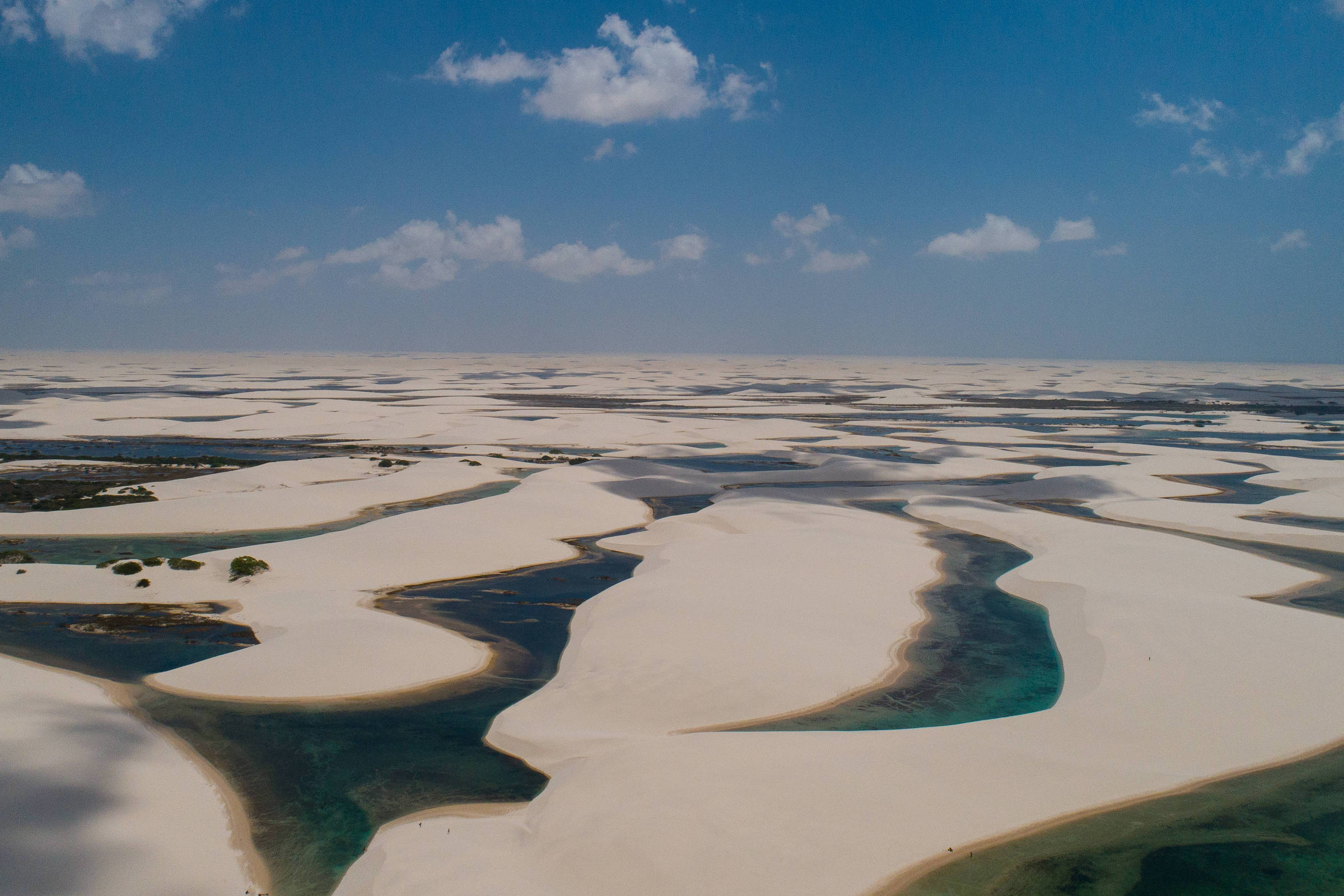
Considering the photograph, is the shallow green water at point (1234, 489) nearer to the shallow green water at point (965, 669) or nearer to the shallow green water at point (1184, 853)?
the shallow green water at point (965, 669)

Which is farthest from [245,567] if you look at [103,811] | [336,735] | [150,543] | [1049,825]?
[1049,825]

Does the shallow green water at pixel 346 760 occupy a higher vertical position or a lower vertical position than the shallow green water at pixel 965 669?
lower

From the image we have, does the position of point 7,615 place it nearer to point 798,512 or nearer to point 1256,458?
point 798,512

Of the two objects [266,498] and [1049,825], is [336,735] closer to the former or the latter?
[1049,825]

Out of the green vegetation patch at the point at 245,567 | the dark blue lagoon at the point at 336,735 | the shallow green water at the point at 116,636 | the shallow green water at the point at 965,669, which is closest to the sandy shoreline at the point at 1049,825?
the shallow green water at the point at 965,669

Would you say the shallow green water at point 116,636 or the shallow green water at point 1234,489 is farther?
the shallow green water at point 1234,489
